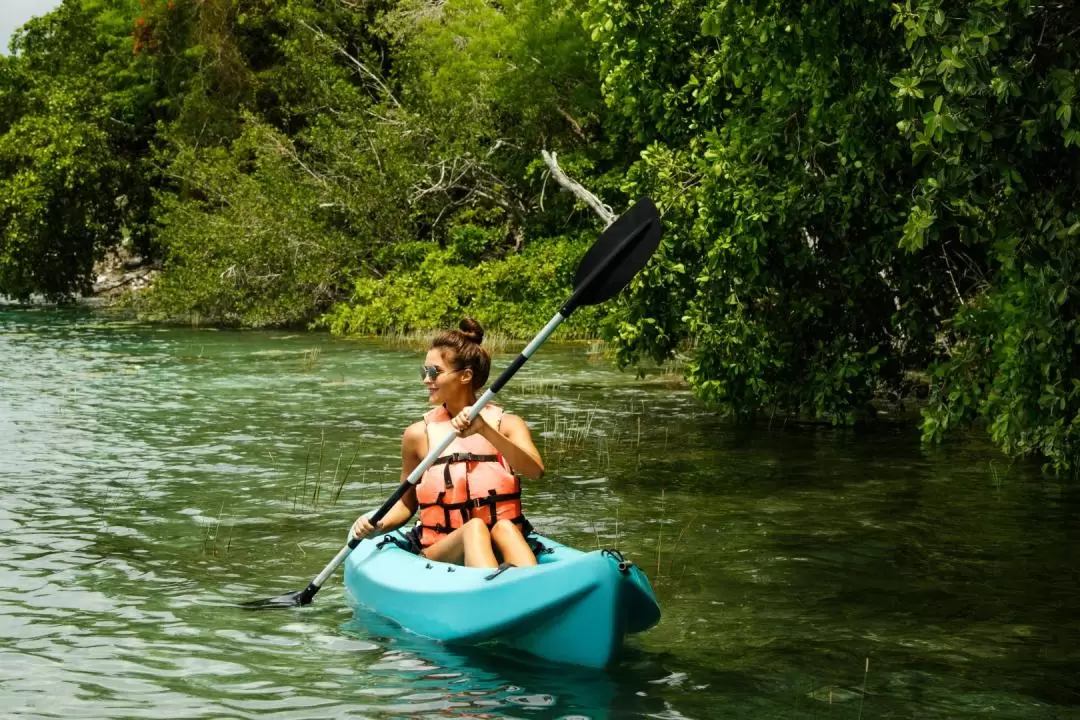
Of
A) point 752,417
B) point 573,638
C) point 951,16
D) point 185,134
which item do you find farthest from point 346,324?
point 573,638

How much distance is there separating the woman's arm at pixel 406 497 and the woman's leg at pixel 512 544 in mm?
578

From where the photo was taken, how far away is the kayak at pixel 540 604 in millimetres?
5301

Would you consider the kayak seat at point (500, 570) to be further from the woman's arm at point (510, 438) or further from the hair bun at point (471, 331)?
the hair bun at point (471, 331)

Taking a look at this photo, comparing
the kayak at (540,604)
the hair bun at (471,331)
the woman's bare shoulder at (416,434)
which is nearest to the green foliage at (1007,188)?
the hair bun at (471,331)

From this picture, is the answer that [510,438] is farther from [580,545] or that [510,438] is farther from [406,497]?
[580,545]

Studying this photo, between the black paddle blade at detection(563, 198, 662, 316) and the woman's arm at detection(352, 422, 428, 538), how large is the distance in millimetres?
927

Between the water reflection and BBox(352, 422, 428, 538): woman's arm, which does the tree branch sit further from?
the water reflection

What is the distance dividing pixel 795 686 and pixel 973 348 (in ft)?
16.7

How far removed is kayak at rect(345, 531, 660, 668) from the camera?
5301 millimetres

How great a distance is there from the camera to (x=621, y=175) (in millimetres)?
23750

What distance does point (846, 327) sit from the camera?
1261 centimetres

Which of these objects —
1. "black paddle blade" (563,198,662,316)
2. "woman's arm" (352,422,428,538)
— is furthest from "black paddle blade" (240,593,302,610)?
"black paddle blade" (563,198,662,316)

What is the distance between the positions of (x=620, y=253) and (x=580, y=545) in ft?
7.02

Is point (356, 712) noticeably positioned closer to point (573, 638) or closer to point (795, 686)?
point (573, 638)
